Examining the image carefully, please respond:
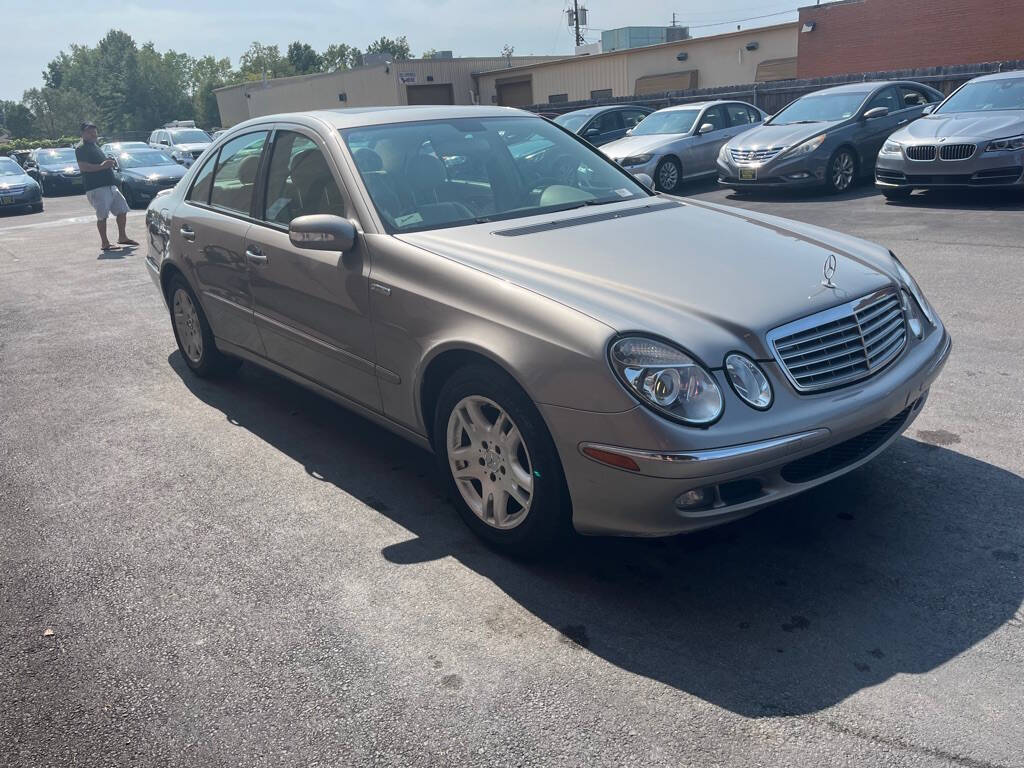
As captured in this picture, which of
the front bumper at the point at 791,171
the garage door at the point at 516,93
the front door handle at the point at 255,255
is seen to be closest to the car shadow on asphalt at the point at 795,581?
the front door handle at the point at 255,255

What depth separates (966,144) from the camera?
10719mm

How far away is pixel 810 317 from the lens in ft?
11.2

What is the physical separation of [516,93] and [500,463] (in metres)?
42.5

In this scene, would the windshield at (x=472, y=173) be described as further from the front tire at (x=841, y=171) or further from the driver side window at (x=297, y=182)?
the front tire at (x=841, y=171)

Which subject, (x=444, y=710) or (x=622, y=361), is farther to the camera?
(x=622, y=361)

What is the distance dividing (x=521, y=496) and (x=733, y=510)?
80 centimetres

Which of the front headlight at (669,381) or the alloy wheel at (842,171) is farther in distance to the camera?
the alloy wheel at (842,171)

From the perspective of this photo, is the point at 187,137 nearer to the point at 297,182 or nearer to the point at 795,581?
the point at 297,182

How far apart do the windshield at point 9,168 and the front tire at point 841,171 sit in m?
19.0

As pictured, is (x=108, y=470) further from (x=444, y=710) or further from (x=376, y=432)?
(x=444, y=710)

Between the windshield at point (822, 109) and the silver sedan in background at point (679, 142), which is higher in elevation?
the windshield at point (822, 109)

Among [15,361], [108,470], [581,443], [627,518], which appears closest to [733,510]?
[627,518]

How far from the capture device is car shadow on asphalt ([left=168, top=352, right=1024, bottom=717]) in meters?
2.93

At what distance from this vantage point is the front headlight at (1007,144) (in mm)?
10391
